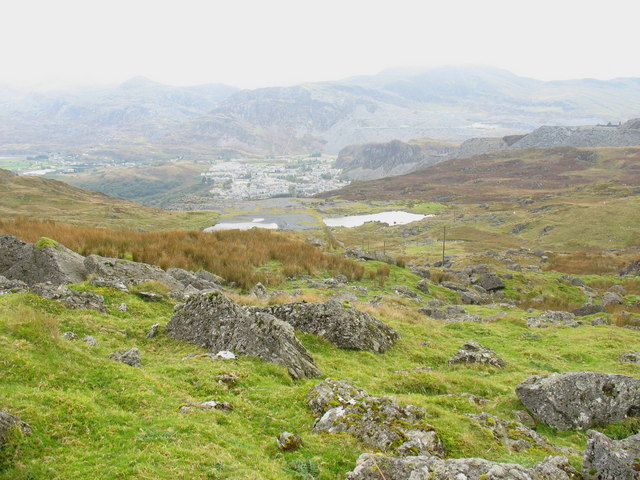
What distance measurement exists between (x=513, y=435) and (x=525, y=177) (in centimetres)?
17905

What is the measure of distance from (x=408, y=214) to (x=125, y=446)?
5165 inches

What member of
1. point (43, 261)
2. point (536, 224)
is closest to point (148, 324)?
point (43, 261)

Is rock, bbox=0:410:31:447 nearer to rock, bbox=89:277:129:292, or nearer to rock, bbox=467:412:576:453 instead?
rock, bbox=467:412:576:453

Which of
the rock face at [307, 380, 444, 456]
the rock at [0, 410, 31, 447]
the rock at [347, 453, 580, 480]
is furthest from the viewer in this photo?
the rock face at [307, 380, 444, 456]

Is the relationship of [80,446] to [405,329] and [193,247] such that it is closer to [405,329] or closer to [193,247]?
[405,329]

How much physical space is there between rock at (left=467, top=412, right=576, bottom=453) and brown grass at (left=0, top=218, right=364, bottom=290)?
19.1 meters

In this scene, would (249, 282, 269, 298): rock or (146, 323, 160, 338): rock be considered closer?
(146, 323, 160, 338): rock

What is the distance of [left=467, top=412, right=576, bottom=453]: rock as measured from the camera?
8.47 metres

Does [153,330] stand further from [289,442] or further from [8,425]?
[289,442]

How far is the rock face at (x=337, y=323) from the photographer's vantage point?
15062 mm

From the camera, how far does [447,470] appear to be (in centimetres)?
646

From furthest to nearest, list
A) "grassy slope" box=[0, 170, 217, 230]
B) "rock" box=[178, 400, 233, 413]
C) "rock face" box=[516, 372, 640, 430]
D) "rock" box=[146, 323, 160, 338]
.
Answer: "grassy slope" box=[0, 170, 217, 230]
"rock" box=[146, 323, 160, 338]
"rock face" box=[516, 372, 640, 430]
"rock" box=[178, 400, 233, 413]

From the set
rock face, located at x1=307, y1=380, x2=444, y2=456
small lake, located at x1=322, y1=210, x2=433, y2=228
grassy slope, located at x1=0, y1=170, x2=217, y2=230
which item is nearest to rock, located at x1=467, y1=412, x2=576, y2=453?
rock face, located at x1=307, y1=380, x2=444, y2=456

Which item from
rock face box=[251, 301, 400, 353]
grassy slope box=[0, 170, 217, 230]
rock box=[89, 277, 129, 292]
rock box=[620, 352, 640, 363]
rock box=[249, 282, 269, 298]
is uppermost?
rock box=[89, 277, 129, 292]
